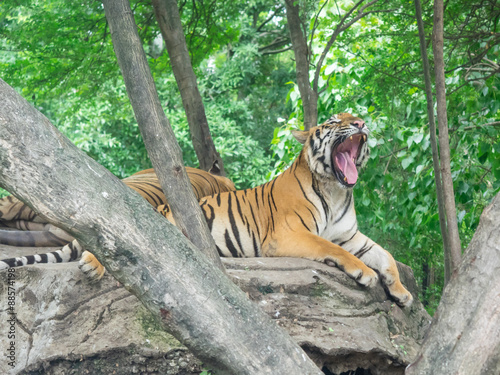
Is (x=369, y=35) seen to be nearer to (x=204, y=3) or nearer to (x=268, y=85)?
(x=204, y=3)

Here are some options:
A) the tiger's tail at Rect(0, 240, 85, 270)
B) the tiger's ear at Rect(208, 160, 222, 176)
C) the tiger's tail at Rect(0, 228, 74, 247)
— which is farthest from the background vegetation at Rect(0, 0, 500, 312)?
the tiger's tail at Rect(0, 240, 85, 270)

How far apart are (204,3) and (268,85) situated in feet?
34.2

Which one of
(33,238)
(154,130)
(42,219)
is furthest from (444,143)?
(33,238)

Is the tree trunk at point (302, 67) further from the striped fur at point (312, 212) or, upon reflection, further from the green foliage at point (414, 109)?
the striped fur at point (312, 212)

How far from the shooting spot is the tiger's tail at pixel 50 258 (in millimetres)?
3909

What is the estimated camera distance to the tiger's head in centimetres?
463

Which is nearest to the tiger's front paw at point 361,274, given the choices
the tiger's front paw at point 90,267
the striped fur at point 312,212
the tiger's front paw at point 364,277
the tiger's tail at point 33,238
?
the tiger's front paw at point 364,277

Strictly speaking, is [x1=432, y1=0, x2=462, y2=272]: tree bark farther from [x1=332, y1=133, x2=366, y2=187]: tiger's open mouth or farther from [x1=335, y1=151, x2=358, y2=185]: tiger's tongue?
[x1=335, y1=151, x2=358, y2=185]: tiger's tongue

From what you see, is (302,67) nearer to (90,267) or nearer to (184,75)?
(184,75)

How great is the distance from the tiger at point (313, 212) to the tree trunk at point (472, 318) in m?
2.12

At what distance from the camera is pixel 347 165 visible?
186 inches

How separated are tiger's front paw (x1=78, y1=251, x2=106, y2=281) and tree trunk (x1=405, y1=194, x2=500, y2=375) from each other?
6.98 ft

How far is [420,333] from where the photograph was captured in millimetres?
4480

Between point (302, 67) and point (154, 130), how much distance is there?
3.06 meters
